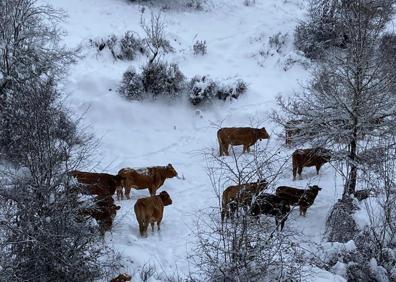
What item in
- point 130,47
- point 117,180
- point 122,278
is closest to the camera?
point 122,278

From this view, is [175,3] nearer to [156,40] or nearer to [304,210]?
[156,40]

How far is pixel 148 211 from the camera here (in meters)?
11.6

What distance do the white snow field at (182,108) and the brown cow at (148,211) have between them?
33cm

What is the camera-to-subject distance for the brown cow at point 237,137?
15516mm

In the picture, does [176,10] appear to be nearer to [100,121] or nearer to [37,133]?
[100,121]

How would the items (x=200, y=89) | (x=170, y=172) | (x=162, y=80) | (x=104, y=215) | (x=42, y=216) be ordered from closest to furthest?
(x=42, y=216)
(x=104, y=215)
(x=170, y=172)
(x=162, y=80)
(x=200, y=89)

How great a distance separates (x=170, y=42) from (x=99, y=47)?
123 inches

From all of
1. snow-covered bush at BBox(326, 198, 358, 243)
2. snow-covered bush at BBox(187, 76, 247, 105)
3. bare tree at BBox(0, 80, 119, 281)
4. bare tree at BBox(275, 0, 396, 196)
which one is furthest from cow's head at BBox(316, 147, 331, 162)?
snow-covered bush at BBox(187, 76, 247, 105)

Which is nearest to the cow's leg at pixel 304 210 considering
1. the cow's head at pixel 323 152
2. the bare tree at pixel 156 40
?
the cow's head at pixel 323 152

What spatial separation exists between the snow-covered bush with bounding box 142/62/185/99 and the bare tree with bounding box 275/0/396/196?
7443 millimetres

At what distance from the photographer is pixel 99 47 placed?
19.8 meters

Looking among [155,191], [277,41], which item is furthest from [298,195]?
[277,41]

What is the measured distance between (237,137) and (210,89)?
368cm

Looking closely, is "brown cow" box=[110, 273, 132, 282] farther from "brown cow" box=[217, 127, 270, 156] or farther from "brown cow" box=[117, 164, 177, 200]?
"brown cow" box=[217, 127, 270, 156]
